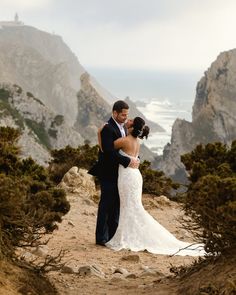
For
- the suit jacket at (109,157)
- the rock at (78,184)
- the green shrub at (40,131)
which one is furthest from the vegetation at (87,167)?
the green shrub at (40,131)

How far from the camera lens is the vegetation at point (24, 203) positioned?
5502 millimetres

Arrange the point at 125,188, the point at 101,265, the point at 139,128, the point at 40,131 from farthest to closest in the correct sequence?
the point at 40,131 → the point at 125,188 → the point at 139,128 → the point at 101,265

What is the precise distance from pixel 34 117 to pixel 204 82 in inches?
1640

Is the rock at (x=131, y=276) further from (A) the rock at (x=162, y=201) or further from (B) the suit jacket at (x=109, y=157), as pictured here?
(A) the rock at (x=162, y=201)

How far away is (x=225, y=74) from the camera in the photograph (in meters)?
122

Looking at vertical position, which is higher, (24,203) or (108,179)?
(24,203)

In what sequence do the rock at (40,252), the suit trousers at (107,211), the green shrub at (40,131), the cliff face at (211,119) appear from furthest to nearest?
the cliff face at (211,119), the green shrub at (40,131), the suit trousers at (107,211), the rock at (40,252)

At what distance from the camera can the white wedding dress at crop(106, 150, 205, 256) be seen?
9.16 meters

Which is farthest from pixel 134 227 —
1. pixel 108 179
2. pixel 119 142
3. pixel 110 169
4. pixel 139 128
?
pixel 139 128

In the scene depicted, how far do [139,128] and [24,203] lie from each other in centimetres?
344

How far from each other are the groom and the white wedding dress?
0.14 meters

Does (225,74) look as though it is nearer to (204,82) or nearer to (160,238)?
(204,82)

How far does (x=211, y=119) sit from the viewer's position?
383 ft

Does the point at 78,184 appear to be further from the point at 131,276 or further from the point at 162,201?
the point at 131,276
